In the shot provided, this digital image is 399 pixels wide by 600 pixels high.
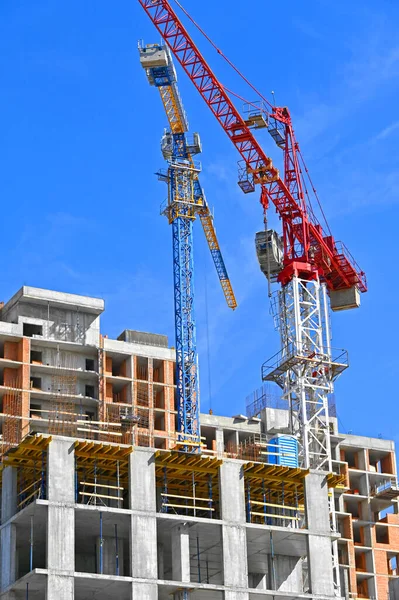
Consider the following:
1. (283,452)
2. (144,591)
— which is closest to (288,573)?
(283,452)

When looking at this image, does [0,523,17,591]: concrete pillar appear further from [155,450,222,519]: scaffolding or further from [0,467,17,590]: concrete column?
[155,450,222,519]: scaffolding

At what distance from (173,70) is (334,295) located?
81.1ft

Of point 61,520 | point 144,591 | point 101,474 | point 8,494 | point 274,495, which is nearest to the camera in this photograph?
point 61,520

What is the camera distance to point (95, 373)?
142 m

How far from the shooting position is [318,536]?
103 m

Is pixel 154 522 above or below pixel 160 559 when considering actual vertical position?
above

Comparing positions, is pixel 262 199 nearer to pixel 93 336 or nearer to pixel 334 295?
pixel 334 295

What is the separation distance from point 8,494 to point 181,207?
5145cm

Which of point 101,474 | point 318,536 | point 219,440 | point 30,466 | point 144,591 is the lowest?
point 144,591

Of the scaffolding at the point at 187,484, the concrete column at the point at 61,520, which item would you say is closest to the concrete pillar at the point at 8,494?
the concrete column at the point at 61,520

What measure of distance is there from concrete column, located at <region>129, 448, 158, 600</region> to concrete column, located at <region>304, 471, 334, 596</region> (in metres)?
11.6

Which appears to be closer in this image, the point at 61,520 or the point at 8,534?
the point at 61,520

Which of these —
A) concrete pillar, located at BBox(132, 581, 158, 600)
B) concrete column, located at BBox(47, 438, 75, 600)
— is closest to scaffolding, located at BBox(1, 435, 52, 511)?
concrete column, located at BBox(47, 438, 75, 600)

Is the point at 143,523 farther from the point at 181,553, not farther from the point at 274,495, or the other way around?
the point at 274,495
